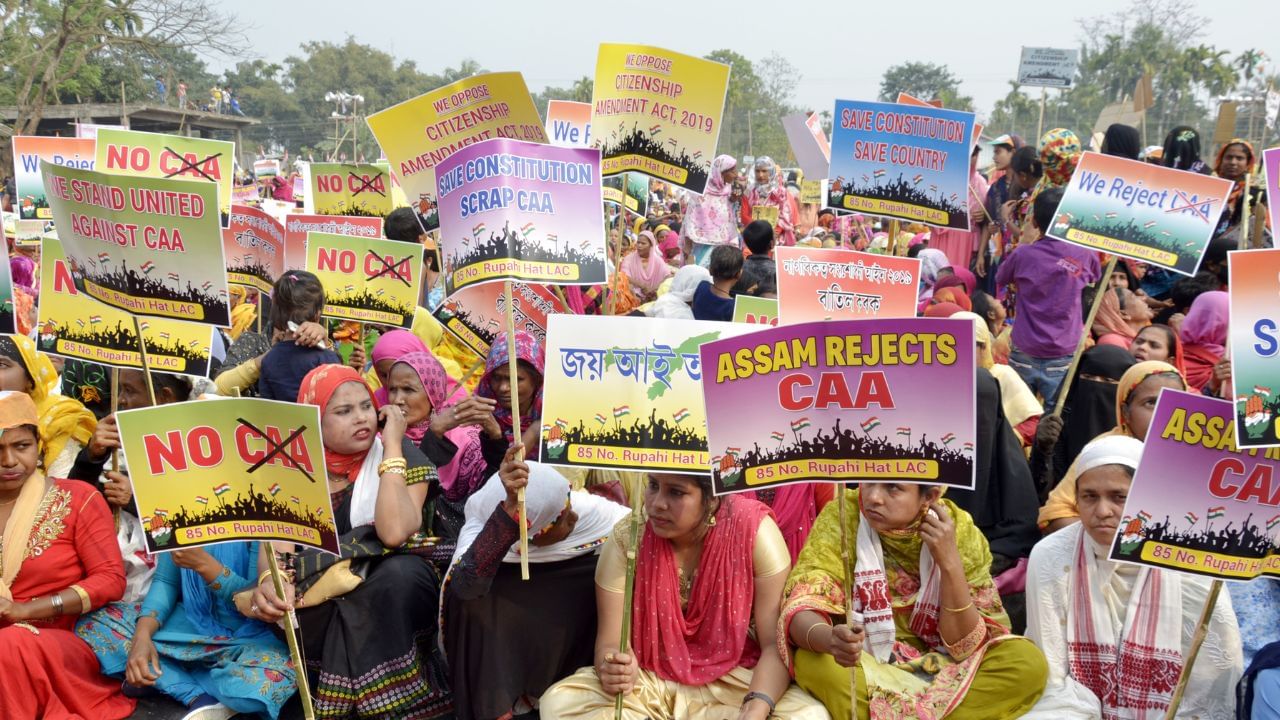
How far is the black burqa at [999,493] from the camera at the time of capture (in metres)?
4.66

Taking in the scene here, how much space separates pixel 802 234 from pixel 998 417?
12.6 m

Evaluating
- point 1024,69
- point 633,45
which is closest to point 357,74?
point 1024,69

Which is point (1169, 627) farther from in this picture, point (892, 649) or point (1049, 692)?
point (892, 649)

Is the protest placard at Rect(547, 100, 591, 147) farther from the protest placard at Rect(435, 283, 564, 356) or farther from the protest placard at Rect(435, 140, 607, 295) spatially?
the protest placard at Rect(435, 140, 607, 295)

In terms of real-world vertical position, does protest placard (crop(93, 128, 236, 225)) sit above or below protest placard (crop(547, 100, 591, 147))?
below

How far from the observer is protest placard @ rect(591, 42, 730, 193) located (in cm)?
628

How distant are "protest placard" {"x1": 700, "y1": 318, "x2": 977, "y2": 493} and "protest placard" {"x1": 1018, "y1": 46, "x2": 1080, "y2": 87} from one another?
18010 mm

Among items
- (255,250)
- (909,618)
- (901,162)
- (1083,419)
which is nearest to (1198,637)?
(909,618)

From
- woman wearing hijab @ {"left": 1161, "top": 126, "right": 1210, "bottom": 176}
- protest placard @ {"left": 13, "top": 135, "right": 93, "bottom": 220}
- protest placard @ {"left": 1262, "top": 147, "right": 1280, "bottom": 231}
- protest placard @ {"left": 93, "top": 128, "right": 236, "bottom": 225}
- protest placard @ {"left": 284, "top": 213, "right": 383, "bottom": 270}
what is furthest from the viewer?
woman wearing hijab @ {"left": 1161, "top": 126, "right": 1210, "bottom": 176}

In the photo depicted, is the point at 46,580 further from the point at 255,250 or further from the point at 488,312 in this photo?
the point at 255,250

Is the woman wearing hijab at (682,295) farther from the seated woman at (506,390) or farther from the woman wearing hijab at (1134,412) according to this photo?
the woman wearing hijab at (1134,412)

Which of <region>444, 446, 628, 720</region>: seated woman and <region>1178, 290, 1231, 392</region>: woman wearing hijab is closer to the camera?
<region>444, 446, 628, 720</region>: seated woman

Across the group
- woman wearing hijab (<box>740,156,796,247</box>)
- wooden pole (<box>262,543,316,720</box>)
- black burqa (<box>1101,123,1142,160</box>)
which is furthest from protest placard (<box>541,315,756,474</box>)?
woman wearing hijab (<box>740,156,796,247</box>)

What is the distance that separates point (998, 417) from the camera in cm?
482
